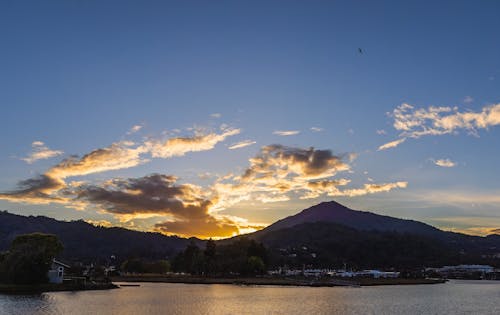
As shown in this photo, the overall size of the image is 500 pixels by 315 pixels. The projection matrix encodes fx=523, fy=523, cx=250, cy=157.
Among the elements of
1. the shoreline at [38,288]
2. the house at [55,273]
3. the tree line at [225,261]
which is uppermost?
the tree line at [225,261]

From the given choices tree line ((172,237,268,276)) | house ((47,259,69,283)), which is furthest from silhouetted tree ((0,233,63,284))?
tree line ((172,237,268,276))

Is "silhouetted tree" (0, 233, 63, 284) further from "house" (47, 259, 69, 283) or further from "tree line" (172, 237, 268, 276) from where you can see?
"tree line" (172, 237, 268, 276)

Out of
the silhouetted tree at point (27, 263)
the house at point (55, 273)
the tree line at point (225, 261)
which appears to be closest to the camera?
the silhouetted tree at point (27, 263)

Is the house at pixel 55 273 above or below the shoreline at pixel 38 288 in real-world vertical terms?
above

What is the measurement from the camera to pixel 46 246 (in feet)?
282

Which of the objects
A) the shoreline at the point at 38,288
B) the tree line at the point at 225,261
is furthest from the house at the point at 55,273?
the tree line at the point at 225,261

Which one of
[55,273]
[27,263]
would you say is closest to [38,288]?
[27,263]

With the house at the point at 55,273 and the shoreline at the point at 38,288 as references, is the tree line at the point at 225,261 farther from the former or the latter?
the house at the point at 55,273

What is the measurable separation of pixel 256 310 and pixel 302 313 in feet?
17.5

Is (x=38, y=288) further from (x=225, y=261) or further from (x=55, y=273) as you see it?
(x=225, y=261)

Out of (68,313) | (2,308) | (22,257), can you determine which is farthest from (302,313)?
(22,257)

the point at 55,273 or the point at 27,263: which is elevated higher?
the point at 27,263

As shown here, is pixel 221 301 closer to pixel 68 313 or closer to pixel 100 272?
pixel 68 313

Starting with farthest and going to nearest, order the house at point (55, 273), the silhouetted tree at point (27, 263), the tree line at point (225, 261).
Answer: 1. the tree line at point (225, 261)
2. the house at point (55, 273)
3. the silhouetted tree at point (27, 263)
